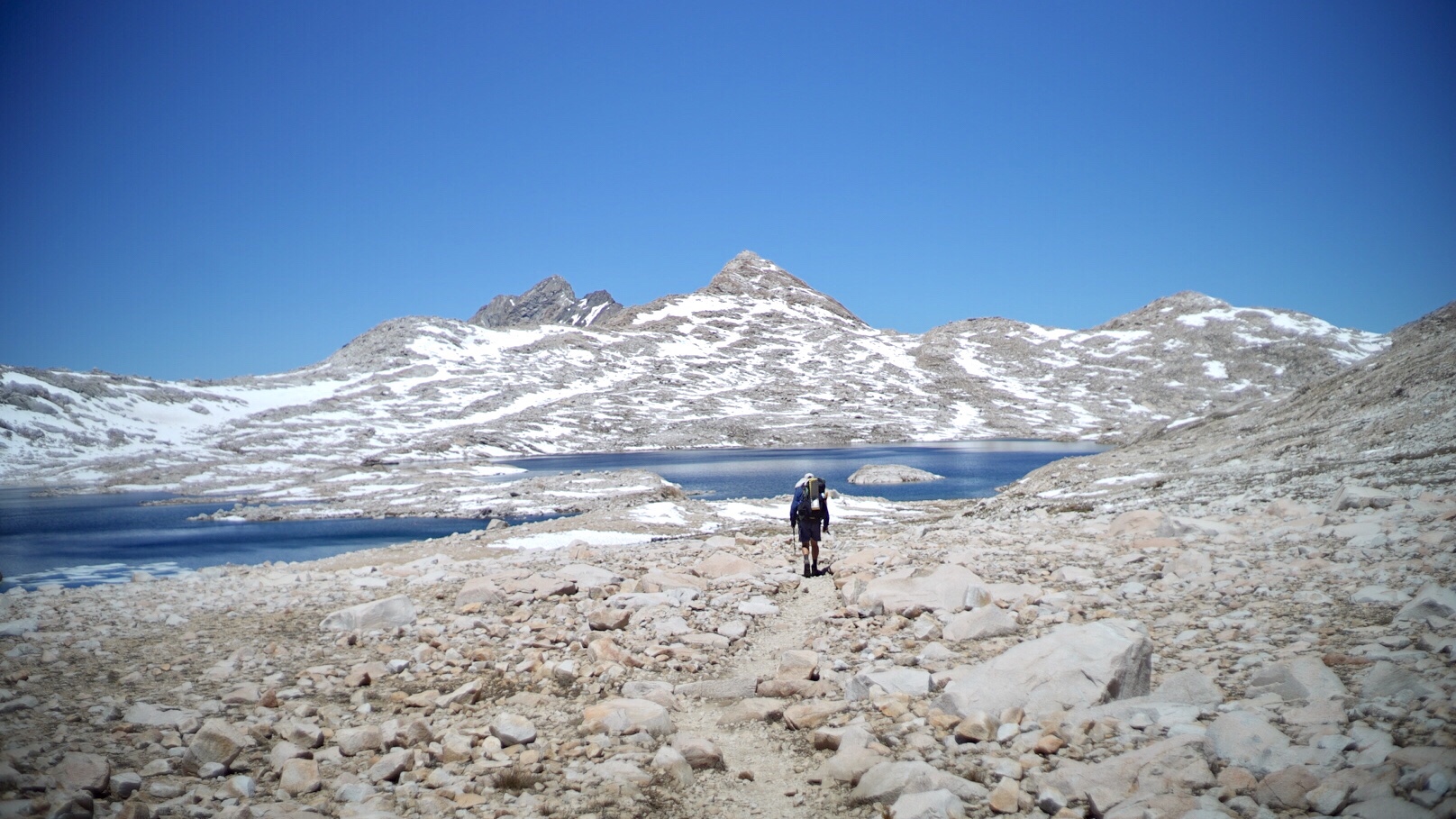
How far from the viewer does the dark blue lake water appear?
127 ft

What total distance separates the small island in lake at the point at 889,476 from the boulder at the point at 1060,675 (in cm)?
5883

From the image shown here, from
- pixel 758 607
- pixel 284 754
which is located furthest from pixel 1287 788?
pixel 758 607

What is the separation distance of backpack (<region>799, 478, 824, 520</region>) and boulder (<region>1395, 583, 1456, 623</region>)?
10171 millimetres

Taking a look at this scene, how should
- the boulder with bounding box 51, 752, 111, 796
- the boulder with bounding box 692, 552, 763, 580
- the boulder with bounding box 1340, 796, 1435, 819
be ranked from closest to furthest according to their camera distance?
the boulder with bounding box 1340, 796, 1435, 819 < the boulder with bounding box 51, 752, 111, 796 < the boulder with bounding box 692, 552, 763, 580

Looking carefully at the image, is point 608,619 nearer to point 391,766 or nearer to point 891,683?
point 391,766

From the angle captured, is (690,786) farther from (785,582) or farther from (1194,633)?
(785,582)

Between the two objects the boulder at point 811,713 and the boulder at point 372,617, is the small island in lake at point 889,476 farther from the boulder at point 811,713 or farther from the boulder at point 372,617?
the boulder at point 811,713

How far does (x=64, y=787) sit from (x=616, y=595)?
784 centimetres

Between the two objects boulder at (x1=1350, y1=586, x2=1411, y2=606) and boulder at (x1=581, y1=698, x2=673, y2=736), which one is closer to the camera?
boulder at (x1=581, y1=698, x2=673, y2=736)

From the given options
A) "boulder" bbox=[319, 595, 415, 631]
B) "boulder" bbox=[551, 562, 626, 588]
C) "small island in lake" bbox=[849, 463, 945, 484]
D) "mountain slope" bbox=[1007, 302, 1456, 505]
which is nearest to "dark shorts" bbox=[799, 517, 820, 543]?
"boulder" bbox=[551, 562, 626, 588]

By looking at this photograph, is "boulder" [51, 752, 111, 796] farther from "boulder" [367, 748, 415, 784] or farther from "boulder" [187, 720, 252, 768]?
"boulder" [367, 748, 415, 784]

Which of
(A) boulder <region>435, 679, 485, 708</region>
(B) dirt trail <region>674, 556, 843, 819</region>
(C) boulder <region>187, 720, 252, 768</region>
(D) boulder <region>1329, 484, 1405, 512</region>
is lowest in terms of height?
(B) dirt trail <region>674, 556, 843, 819</region>

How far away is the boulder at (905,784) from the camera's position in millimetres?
6320

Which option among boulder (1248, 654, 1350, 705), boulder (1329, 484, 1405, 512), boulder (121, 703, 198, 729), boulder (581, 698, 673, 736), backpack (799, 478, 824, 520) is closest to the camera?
boulder (1248, 654, 1350, 705)
